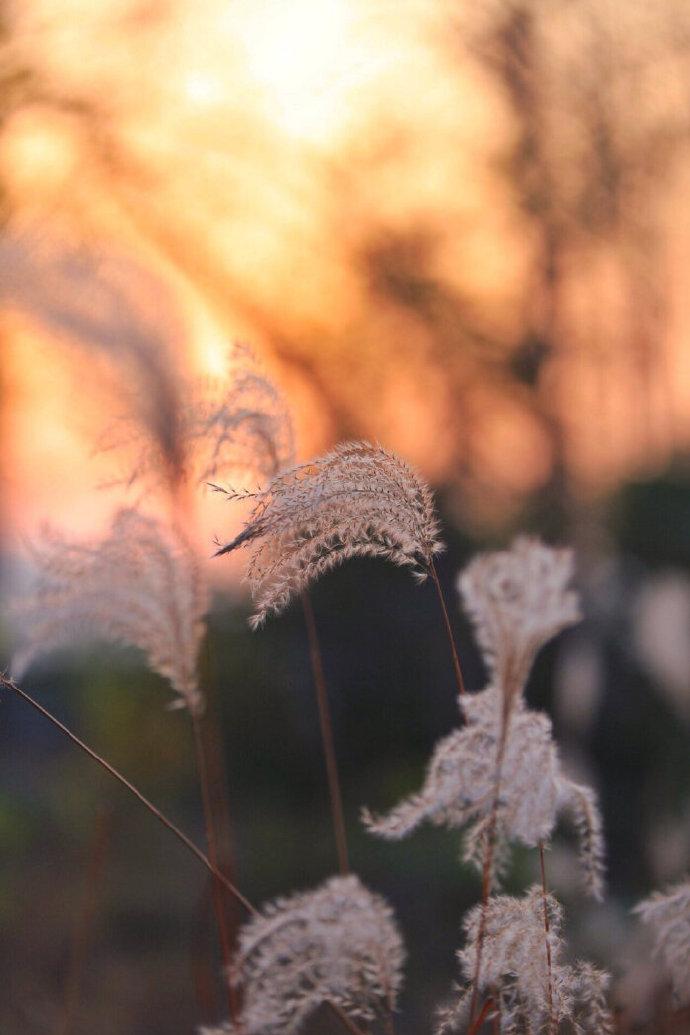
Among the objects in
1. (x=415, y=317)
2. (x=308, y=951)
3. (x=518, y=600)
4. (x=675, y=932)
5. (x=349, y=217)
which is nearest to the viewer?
(x=518, y=600)

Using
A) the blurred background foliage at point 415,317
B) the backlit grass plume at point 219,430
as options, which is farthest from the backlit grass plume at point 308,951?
the blurred background foliage at point 415,317

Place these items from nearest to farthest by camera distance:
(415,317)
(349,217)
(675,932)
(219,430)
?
(675,932) → (219,430) → (349,217) → (415,317)

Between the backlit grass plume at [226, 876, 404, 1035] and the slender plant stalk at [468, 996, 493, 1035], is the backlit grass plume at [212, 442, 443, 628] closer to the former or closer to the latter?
the backlit grass plume at [226, 876, 404, 1035]

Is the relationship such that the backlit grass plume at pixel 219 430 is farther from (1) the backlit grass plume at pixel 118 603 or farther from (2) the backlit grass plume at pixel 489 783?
(2) the backlit grass plume at pixel 489 783

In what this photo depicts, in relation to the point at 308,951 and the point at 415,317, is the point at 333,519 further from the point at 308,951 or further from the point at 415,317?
the point at 415,317

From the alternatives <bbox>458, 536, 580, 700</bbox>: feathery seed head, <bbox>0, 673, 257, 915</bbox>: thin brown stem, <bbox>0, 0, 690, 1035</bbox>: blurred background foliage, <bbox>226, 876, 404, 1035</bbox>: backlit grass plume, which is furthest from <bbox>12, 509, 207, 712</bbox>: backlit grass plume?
<bbox>0, 0, 690, 1035</bbox>: blurred background foliage

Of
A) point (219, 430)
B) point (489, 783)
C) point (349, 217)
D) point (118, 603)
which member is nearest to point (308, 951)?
point (489, 783)
